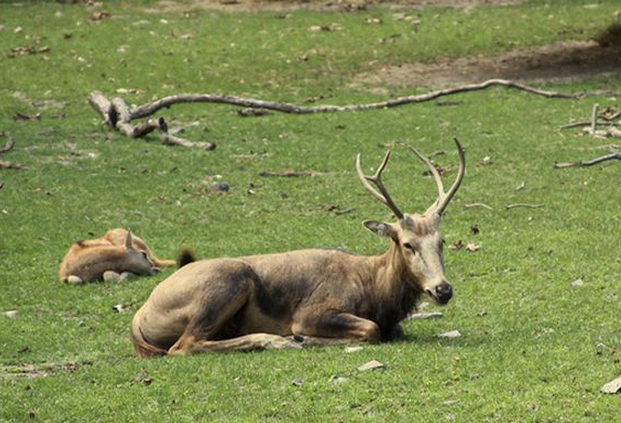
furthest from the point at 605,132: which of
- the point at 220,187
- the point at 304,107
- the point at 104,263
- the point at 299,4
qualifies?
the point at 299,4

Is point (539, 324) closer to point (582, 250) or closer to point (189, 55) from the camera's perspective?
point (582, 250)

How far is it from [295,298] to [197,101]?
494 inches

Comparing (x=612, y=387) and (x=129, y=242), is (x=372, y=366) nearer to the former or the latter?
(x=612, y=387)

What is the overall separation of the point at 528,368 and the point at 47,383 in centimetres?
368

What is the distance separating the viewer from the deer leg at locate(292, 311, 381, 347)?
11461mm

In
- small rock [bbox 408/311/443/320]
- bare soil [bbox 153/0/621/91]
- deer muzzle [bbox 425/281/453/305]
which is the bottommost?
bare soil [bbox 153/0/621/91]

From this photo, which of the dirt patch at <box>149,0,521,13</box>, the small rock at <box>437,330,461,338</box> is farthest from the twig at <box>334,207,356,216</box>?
the dirt patch at <box>149,0,521,13</box>

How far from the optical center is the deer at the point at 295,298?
11.4m

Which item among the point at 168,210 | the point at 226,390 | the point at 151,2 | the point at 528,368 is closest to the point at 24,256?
the point at 168,210

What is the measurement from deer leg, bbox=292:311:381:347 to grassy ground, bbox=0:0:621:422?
12.3 inches

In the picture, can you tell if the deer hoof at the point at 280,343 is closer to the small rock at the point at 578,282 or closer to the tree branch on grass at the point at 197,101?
the small rock at the point at 578,282

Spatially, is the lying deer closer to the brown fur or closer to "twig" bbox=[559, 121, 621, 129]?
the brown fur

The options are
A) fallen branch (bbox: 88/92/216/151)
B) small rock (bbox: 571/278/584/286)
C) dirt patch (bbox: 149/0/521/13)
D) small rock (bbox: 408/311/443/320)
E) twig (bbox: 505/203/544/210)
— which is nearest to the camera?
small rock (bbox: 408/311/443/320)

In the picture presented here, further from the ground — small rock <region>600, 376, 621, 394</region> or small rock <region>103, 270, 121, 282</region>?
small rock <region>600, 376, 621, 394</region>
